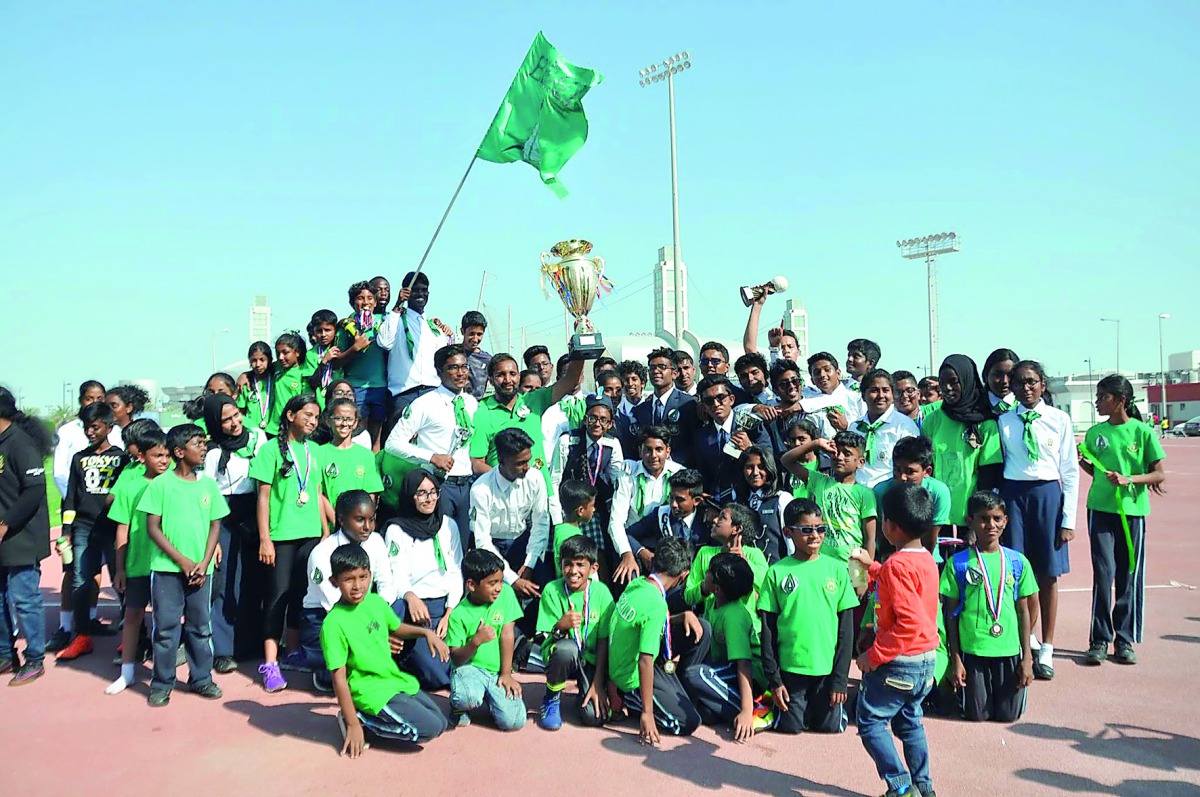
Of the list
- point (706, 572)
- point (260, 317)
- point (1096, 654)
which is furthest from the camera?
point (260, 317)

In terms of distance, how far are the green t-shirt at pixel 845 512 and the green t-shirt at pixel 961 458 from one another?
808 millimetres

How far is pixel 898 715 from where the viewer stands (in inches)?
139

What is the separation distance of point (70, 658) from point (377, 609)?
3020 mm

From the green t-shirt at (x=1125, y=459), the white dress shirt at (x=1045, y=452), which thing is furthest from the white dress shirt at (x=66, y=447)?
the green t-shirt at (x=1125, y=459)

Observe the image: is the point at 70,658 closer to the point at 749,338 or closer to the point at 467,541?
the point at 467,541

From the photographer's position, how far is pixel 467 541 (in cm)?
585

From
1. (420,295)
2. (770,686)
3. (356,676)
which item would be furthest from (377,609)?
(420,295)

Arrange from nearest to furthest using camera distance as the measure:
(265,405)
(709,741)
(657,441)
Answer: (709,741), (657,441), (265,405)

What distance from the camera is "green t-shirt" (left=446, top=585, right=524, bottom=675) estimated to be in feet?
15.5

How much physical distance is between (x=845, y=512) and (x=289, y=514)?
11.6ft

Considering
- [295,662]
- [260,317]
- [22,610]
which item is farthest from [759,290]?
[260,317]

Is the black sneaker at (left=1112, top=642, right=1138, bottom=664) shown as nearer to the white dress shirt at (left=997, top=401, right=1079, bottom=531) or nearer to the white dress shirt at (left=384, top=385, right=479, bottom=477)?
the white dress shirt at (left=997, top=401, right=1079, bottom=531)

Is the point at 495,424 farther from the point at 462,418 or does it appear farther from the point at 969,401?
the point at 969,401

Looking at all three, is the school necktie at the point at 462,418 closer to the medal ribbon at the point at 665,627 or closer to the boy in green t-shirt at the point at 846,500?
the medal ribbon at the point at 665,627
